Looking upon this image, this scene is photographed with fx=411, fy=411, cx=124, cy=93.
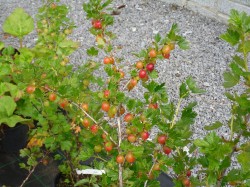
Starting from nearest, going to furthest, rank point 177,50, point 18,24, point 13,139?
point 18,24
point 13,139
point 177,50

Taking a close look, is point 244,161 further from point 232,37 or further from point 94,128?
point 94,128

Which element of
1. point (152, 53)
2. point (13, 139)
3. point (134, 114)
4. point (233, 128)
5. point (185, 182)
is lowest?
point (13, 139)

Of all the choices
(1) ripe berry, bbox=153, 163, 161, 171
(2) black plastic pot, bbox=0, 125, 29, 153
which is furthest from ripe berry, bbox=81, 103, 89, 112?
(2) black plastic pot, bbox=0, 125, 29, 153

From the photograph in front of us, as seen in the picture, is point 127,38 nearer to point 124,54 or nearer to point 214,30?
point 124,54

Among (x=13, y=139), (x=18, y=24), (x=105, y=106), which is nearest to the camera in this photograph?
(x=105, y=106)

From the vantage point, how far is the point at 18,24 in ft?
→ 5.69

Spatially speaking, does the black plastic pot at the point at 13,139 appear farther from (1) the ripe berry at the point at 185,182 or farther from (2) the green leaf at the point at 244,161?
(2) the green leaf at the point at 244,161

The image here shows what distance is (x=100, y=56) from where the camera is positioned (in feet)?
12.5

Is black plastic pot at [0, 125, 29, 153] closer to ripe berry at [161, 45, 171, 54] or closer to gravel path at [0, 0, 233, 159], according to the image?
gravel path at [0, 0, 233, 159]

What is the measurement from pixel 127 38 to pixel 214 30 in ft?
2.92

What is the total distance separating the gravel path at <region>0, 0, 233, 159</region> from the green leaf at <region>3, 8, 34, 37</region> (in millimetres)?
1421

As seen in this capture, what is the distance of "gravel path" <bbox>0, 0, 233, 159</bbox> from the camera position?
3227 mm

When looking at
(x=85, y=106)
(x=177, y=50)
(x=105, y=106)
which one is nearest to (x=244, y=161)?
(x=105, y=106)

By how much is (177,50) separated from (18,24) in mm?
2332
